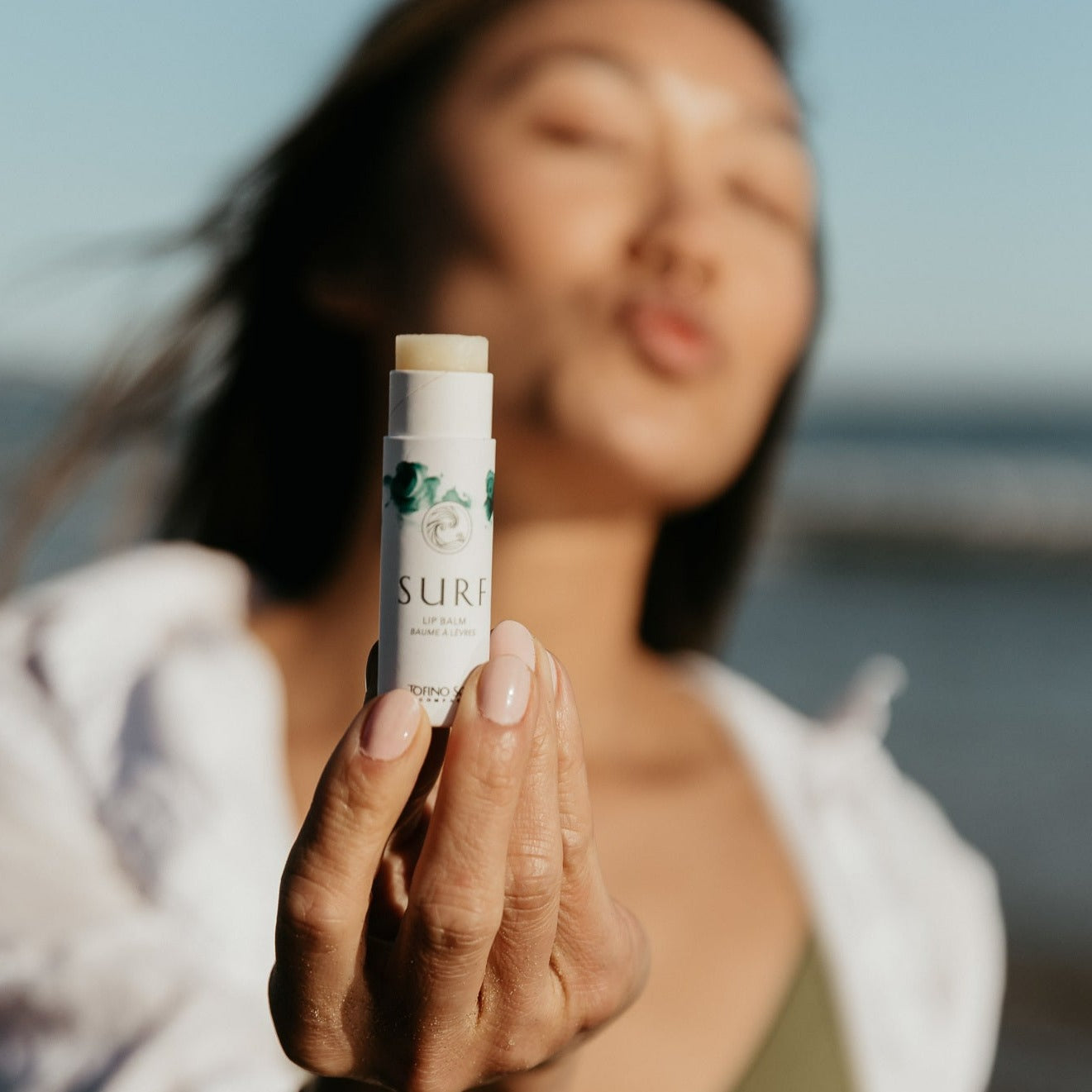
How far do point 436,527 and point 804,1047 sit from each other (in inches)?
58.0

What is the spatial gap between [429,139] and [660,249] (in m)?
0.45

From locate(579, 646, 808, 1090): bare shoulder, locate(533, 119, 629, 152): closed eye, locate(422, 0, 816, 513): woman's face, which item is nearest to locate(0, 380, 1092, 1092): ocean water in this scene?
locate(579, 646, 808, 1090): bare shoulder

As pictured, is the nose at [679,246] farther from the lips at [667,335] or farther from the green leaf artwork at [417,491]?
the green leaf artwork at [417,491]

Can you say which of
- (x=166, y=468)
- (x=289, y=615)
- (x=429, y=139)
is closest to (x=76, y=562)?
(x=166, y=468)

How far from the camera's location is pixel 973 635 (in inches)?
304

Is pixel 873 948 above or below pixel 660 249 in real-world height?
below

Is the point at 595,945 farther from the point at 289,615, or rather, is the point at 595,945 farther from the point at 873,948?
the point at 289,615

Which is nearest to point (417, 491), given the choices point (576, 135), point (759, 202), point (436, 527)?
point (436, 527)

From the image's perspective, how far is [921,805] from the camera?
2.64 metres

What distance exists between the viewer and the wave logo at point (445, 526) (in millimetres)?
1106

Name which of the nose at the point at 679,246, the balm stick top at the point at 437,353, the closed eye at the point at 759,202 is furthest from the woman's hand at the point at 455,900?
the closed eye at the point at 759,202

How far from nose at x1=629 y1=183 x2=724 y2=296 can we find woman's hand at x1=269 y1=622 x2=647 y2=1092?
101 centimetres

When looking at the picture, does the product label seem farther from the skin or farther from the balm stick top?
the skin

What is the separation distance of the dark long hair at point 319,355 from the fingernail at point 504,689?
1202mm
